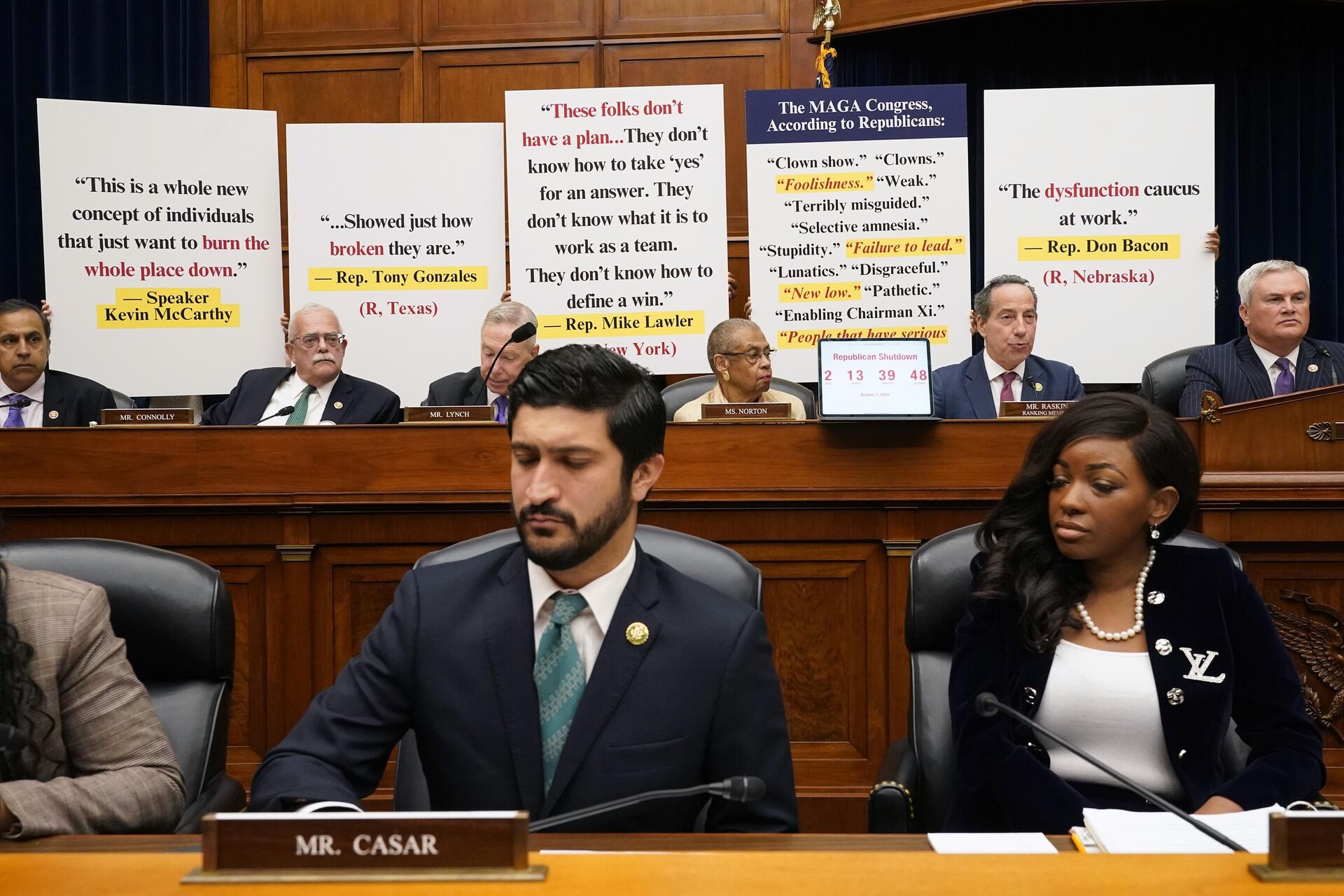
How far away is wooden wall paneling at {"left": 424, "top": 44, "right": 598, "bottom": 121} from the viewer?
611 centimetres

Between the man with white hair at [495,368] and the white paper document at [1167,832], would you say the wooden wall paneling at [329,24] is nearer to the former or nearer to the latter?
the man with white hair at [495,368]

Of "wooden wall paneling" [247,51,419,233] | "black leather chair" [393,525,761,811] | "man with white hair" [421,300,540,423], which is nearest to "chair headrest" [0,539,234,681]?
"black leather chair" [393,525,761,811]

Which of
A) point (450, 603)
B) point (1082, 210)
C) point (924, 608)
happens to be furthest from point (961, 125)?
point (450, 603)

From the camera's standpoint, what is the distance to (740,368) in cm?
Answer: 423

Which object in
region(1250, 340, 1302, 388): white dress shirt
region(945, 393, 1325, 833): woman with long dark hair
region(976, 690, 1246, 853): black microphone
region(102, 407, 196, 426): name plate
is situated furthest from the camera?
region(1250, 340, 1302, 388): white dress shirt

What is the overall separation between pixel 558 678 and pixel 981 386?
3.20 metres

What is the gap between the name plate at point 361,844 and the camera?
3.55 ft

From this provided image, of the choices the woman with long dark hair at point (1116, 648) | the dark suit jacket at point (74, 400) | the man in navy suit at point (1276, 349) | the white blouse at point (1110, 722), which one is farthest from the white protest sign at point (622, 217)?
the white blouse at point (1110, 722)

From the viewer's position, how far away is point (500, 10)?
6.15 m

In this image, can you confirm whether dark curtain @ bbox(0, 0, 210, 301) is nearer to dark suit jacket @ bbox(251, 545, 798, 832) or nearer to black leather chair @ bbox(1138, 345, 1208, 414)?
black leather chair @ bbox(1138, 345, 1208, 414)

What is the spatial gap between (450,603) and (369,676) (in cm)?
13

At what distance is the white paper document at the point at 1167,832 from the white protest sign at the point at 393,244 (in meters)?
4.18

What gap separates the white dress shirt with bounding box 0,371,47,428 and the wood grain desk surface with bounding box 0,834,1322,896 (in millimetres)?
3709

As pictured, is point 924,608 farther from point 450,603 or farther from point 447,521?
point 447,521
